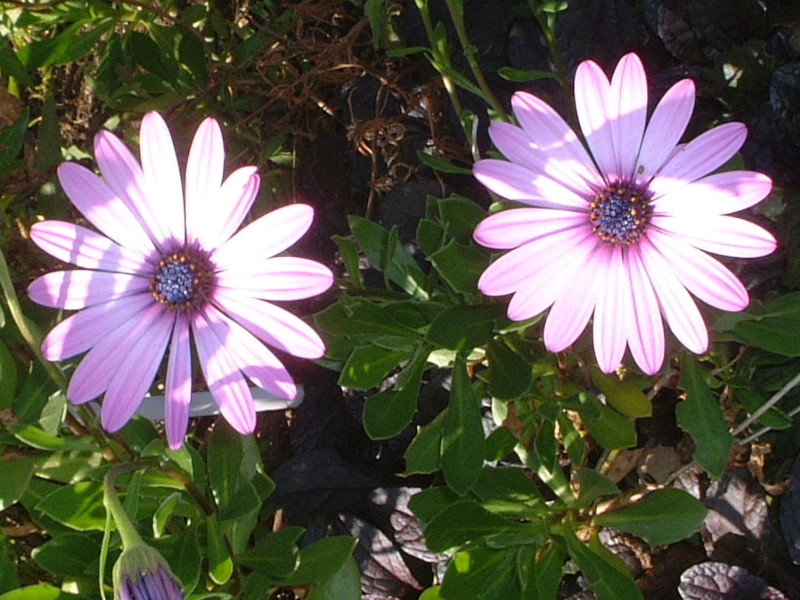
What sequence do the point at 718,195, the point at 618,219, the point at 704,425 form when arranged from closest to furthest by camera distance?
1. the point at 718,195
2. the point at 618,219
3. the point at 704,425

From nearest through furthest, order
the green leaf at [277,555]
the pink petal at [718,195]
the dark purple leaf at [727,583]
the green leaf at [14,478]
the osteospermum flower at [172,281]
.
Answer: the pink petal at [718,195]
the osteospermum flower at [172,281]
the green leaf at [14,478]
the green leaf at [277,555]
the dark purple leaf at [727,583]

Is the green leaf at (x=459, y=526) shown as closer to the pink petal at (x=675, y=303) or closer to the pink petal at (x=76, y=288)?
the pink petal at (x=675, y=303)

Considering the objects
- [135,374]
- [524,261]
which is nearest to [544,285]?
[524,261]

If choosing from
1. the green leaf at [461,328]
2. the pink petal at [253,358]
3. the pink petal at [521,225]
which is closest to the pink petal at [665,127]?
the pink petal at [521,225]

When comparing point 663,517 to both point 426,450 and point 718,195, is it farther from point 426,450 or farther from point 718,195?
point 718,195

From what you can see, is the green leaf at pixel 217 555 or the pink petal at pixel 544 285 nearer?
the pink petal at pixel 544 285

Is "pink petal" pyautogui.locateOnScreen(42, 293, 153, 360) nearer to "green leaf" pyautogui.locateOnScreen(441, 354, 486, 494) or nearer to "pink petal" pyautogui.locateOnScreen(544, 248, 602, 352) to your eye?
"green leaf" pyautogui.locateOnScreen(441, 354, 486, 494)
